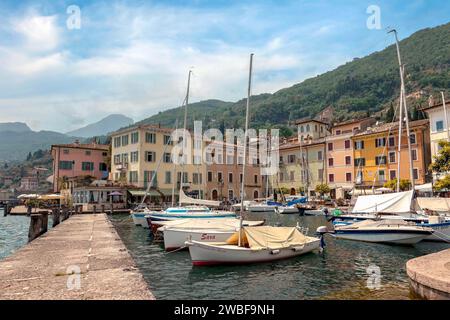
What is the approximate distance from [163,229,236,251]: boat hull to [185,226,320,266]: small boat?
2.36m

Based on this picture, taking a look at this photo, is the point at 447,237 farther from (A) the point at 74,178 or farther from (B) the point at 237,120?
(B) the point at 237,120

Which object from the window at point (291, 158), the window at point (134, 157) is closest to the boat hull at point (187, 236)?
the window at point (134, 157)

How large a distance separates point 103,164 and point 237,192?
89.1ft

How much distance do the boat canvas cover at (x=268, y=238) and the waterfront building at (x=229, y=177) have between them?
153 feet

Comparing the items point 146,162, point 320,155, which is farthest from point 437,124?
point 146,162

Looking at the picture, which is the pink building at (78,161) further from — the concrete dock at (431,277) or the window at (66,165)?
the concrete dock at (431,277)

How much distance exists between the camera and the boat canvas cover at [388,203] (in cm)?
2412

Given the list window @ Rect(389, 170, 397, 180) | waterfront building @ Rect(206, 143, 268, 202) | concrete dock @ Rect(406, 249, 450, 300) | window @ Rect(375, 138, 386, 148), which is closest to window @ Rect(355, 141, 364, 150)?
window @ Rect(375, 138, 386, 148)

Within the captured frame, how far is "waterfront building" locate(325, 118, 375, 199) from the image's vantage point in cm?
6319

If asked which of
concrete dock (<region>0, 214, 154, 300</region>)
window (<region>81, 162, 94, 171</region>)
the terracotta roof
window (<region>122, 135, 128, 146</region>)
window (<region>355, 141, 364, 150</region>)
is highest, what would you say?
the terracotta roof

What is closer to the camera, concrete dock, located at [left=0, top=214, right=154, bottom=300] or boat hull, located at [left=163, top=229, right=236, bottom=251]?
concrete dock, located at [left=0, top=214, right=154, bottom=300]

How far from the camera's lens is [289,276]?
50.8 feet

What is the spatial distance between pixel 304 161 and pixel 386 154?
16008 mm

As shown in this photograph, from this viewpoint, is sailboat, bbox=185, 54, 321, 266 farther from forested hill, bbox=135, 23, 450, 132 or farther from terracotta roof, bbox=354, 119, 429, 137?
forested hill, bbox=135, 23, 450, 132
